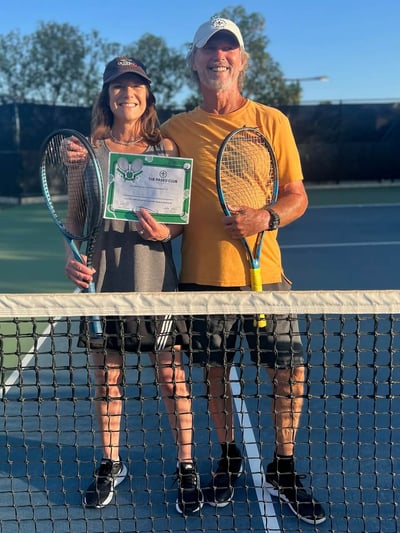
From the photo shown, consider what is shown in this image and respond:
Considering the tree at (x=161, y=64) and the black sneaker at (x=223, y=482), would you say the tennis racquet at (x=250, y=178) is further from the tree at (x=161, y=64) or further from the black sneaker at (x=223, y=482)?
the tree at (x=161, y=64)

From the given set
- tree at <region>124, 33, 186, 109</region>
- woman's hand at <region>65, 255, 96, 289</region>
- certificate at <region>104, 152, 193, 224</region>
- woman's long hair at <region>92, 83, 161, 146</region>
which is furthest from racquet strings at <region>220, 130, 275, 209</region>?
tree at <region>124, 33, 186, 109</region>

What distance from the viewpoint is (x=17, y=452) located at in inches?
Result: 104

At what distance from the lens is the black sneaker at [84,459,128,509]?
7.25ft

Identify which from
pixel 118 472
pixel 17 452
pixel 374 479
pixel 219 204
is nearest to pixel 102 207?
pixel 219 204

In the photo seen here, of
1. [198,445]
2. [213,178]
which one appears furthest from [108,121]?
[198,445]

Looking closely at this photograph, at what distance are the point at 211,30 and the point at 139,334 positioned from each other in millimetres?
1047

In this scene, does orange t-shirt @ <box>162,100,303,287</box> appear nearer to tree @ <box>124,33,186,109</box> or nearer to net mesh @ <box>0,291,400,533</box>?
net mesh @ <box>0,291,400,533</box>

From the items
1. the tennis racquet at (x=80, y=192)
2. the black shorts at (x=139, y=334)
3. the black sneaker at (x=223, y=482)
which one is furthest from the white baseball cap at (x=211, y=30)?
the black sneaker at (x=223, y=482)

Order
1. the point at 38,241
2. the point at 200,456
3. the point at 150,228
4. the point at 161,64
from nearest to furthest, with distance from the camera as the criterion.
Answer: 1. the point at 150,228
2. the point at 200,456
3. the point at 38,241
4. the point at 161,64

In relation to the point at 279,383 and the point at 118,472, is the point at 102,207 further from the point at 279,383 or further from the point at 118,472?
the point at 118,472

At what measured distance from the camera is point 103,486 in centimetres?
224

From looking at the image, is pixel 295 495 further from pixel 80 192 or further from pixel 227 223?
pixel 80 192

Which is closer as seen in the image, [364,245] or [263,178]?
[263,178]

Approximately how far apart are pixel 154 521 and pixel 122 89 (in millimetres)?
1505
